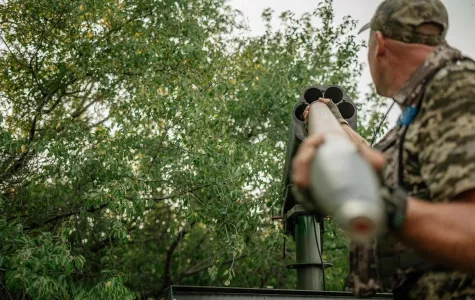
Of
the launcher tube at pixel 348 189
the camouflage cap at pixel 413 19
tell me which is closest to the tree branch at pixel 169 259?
the camouflage cap at pixel 413 19

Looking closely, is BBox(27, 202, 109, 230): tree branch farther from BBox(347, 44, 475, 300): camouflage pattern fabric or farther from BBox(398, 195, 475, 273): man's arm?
BBox(398, 195, 475, 273): man's arm

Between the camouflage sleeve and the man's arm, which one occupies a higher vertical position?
the camouflage sleeve

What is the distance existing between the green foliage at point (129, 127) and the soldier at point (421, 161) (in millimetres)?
3460

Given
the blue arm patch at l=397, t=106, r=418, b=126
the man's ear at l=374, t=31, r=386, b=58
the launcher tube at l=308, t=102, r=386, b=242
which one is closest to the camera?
the launcher tube at l=308, t=102, r=386, b=242

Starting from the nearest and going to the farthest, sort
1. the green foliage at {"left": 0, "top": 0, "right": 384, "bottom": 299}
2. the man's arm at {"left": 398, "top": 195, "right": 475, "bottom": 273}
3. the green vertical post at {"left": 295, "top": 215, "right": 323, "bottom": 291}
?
1. the man's arm at {"left": 398, "top": 195, "right": 475, "bottom": 273}
2. the green vertical post at {"left": 295, "top": 215, "right": 323, "bottom": 291}
3. the green foliage at {"left": 0, "top": 0, "right": 384, "bottom": 299}

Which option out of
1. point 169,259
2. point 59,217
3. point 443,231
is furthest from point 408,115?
point 169,259

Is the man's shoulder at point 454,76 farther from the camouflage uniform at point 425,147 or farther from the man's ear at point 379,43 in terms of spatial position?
the man's ear at point 379,43

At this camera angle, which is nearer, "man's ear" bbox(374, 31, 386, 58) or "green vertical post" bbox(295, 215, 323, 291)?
"man's ear" bbox(374, 31, 386, 58)

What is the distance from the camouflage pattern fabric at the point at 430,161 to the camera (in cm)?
99

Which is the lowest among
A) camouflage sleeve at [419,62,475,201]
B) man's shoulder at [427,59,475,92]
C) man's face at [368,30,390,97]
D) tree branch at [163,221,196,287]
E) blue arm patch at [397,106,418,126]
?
camouflage sleeve at [419,62,475,201]

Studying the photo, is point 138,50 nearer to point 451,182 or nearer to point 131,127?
point 131,127

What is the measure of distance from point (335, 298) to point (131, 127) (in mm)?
3050

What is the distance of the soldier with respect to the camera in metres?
0.90

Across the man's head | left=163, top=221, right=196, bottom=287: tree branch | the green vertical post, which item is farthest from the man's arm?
left=163, top=221, right=196, bottom=287: tree branch
